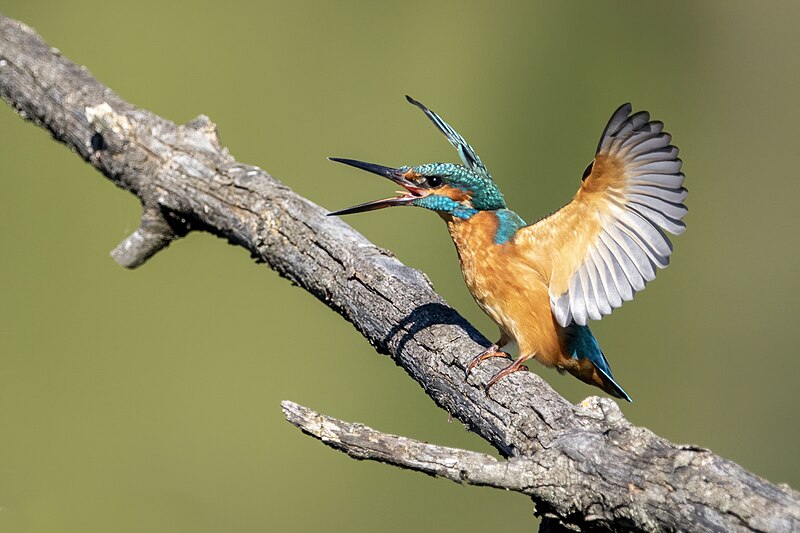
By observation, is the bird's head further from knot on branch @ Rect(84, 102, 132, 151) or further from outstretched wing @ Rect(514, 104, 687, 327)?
knot on branch @ Rect(84, 102, 132, 151)

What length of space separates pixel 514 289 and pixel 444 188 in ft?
0.86

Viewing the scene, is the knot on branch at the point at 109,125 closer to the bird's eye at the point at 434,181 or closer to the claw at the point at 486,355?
the bird's eye at the point at 434,181

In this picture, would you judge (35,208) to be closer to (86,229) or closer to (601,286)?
(86,229)

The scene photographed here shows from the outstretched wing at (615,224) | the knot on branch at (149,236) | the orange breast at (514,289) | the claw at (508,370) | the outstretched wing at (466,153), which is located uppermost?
the outstretched wing at (466,153)

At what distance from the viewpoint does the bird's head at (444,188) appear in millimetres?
1849

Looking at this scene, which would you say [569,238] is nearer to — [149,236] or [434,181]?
[434,181]

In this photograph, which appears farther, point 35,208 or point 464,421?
point 35,208

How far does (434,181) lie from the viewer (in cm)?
188

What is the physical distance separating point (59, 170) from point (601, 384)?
2.50 m

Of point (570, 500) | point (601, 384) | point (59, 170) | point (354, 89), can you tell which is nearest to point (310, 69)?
point (354, 89)

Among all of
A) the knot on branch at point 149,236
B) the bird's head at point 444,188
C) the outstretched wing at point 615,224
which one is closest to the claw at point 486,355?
the outstretched wing at point 615,224

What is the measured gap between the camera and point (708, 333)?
403cm

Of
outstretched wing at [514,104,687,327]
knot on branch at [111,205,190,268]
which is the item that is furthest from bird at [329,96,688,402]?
knot on branch at [111,205,190,268]

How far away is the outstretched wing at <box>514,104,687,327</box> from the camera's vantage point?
1543mm
